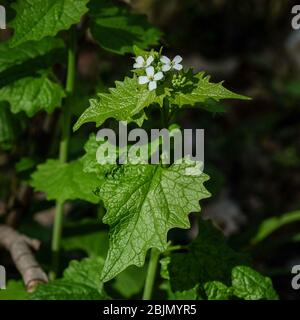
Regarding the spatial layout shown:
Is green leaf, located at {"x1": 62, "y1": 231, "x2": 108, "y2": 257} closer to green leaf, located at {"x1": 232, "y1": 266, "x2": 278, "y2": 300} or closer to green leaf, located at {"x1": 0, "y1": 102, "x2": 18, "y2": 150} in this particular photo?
green leaf, located at {"x1": 0, "y1": 102, "x2": 18, "y2": 150}

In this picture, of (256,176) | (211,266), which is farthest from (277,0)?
(211,266)

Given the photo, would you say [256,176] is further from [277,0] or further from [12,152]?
[12,152]

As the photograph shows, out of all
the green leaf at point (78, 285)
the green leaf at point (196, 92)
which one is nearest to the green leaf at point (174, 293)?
the green leaf at point (78, 285)

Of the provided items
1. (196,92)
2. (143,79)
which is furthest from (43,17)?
(196,92)

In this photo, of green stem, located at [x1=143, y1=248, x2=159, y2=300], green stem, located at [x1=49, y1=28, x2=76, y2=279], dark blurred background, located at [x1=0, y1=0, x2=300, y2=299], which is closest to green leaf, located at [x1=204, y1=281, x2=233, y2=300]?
green stem, located at [x1=143, y1=248, x2=159, y2=300]

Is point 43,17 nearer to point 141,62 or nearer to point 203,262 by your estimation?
point 141,62
